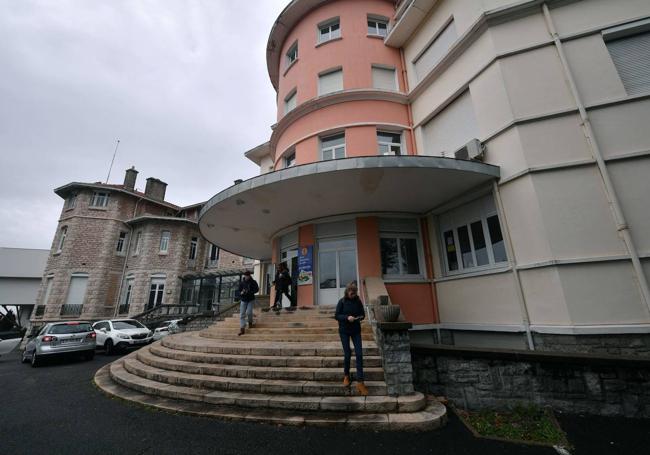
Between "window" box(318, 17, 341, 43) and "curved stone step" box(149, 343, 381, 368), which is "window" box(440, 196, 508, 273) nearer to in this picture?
"curved stone step" box(149, 343, 381, 368)

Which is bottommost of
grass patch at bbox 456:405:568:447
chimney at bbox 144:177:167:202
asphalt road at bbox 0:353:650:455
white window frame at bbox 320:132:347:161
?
grass patch at bbox 456:405:568:447

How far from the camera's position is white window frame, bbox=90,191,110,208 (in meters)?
22.3

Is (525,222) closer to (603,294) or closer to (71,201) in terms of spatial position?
(603,294)

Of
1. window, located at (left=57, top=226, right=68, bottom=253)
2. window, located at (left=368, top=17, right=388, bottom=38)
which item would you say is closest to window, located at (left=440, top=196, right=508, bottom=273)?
window, located at (left=368, top=17, right=388, bottom=38)

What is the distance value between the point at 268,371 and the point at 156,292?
21.3m

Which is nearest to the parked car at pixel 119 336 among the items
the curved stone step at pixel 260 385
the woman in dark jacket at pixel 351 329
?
the curved stone step at pixel 260 385

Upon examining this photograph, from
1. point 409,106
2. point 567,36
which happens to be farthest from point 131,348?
point 567,36

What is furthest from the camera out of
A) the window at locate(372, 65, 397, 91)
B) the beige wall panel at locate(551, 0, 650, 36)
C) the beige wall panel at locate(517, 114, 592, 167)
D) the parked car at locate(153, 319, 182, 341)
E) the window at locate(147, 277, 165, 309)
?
the window at locate(147, 277, 165, 309)

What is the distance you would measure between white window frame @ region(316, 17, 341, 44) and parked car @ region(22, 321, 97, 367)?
15205 mm

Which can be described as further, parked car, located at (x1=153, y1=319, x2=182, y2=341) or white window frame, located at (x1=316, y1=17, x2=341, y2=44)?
parked car, located at (x1=153, y1=319, x2=182, y2=341)

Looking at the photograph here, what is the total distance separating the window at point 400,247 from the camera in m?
8.94

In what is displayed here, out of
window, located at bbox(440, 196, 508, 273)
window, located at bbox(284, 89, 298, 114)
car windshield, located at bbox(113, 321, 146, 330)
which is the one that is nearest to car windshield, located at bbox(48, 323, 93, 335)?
car windshield, located at bbox(113, 321, 146, 330)

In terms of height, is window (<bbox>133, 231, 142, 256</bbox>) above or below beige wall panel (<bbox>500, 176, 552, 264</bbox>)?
above

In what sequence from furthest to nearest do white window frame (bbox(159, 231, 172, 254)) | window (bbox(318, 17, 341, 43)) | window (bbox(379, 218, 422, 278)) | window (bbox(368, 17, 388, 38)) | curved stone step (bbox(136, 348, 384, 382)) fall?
1. white window frame (bbox(159, 231, 172, 254))
2. window (bbox(318, 17, 341, 43))
3. window (bbox(368, 17, 388, 38))
4. window (bbox(379, 218, 422, 278))
5. curved stone step (bbox(136, 348, 384, 382))
